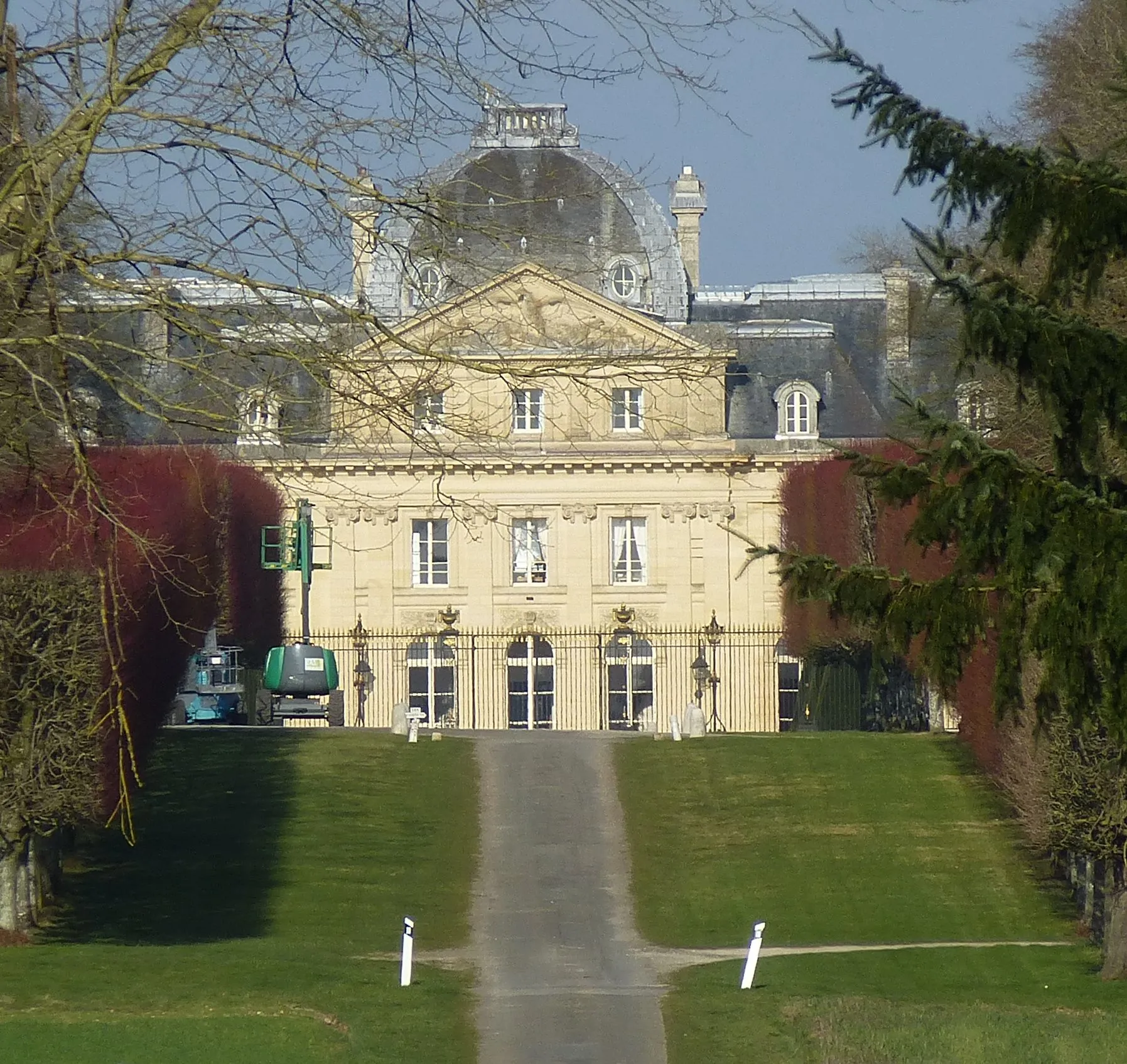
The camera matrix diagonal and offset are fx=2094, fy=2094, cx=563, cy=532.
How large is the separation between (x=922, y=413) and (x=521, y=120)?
2.37 metres

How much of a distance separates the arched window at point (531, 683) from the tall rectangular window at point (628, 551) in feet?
9.01

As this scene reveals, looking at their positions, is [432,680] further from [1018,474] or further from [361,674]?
[1018,474]

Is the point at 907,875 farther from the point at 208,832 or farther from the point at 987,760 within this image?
the point at 208,832

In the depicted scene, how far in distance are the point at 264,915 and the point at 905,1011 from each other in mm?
9203

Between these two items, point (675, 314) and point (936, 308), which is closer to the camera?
point (936, 308)

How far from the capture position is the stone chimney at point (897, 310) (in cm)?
4094

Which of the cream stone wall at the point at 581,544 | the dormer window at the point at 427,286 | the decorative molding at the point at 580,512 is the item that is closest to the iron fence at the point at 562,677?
the cream stone wall at the point at 581,544

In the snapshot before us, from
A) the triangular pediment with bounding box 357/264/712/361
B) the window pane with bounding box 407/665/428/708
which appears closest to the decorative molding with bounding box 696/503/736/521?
the window pane with bounding box 407/665/428/708

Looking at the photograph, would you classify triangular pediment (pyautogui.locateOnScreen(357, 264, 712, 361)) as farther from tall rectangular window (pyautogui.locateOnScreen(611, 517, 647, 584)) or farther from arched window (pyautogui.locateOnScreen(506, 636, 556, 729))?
tall rectangular window (pyautogui.locateOnScreen(611, 517, 647, 584))

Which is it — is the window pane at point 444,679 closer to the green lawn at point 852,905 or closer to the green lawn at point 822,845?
the green lawn at point 822,845

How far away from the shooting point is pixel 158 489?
2781 cm

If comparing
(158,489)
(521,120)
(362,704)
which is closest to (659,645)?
(362,704)

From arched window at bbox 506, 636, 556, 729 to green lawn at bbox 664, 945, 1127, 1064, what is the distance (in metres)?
32.3

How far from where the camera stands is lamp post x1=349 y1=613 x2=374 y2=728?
49.4m
